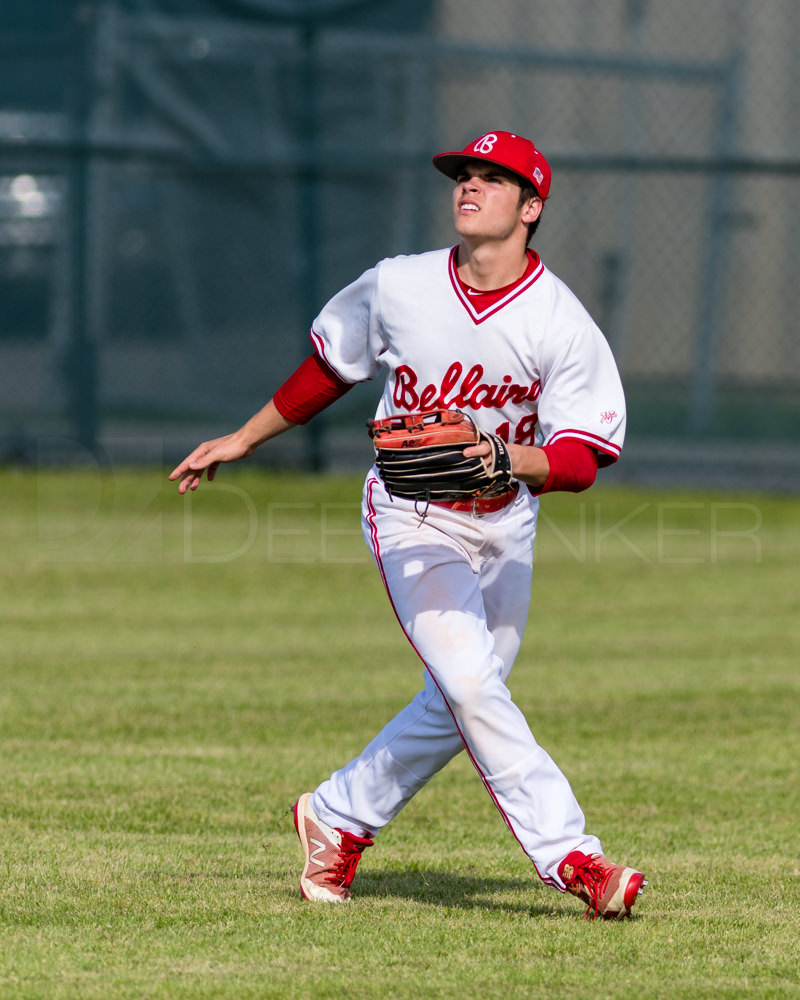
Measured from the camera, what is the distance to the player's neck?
4172 mm

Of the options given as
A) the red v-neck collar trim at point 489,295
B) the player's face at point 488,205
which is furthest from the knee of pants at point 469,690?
the player's face at point 488,205

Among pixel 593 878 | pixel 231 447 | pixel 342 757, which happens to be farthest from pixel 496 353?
pixel 342 757

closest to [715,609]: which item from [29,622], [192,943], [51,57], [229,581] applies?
[229,581]

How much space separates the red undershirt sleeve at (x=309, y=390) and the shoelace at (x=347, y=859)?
1127mm

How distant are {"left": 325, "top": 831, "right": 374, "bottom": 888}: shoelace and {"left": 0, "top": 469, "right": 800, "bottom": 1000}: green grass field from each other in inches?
3.8

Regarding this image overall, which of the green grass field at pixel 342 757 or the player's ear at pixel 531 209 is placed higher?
the player's ear at pixel 531 209

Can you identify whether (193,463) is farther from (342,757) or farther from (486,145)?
(342,757)

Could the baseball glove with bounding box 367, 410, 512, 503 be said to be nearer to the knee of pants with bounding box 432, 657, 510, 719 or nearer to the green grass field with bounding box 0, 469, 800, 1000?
the knee of pants with bounding box 432, 657, 510, 719

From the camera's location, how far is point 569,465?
154 inches

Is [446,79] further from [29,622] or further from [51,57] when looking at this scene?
[29,622]

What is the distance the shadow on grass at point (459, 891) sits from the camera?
13.7 feet

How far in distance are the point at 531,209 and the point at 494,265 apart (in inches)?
7.4

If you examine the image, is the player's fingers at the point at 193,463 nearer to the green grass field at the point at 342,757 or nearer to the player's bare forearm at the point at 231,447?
the player's bare forearm at the point at 231,447

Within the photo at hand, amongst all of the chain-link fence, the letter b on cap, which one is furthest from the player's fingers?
the chain-link fence
